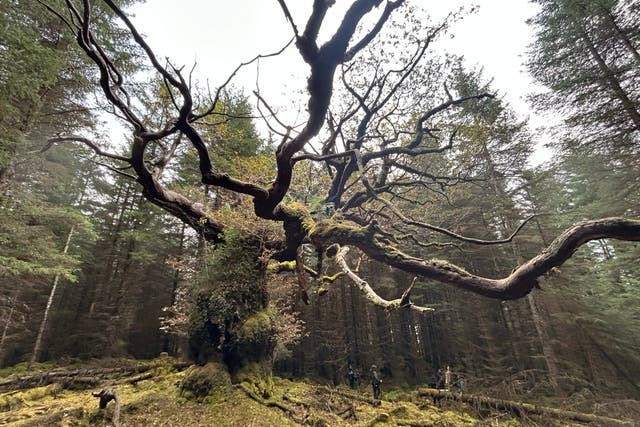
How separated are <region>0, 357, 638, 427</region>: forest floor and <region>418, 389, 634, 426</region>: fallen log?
0.03 metres

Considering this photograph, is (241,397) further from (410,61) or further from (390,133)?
(410,61)

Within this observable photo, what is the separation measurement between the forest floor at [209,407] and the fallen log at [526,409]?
0.03 m

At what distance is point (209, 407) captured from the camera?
4965mm

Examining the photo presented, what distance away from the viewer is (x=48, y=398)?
24.3 ft

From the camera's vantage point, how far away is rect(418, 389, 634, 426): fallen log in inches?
260

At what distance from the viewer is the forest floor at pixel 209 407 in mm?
4695

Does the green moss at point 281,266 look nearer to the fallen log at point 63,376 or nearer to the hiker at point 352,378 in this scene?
the fallen log at point 63,376

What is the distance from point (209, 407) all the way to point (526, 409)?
882 cm

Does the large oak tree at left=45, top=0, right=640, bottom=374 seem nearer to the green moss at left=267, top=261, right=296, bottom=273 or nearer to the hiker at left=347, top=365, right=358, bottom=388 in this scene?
the green moss at left=267, top=261, right=296, bottom=273

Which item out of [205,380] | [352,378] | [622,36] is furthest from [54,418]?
[622,36]

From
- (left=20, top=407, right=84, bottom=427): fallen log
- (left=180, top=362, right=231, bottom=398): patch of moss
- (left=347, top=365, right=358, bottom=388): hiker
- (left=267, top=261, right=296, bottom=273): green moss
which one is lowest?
(left=347, top=365, right=358, bottom=388): hiker

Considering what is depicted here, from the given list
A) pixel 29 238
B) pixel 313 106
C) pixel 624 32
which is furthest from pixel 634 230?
pixel 29 238

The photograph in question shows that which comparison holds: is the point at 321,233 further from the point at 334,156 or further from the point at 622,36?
the point at 622,36

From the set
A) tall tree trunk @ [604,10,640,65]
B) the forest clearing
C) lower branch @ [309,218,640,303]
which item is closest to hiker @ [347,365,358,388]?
the forest clearing
